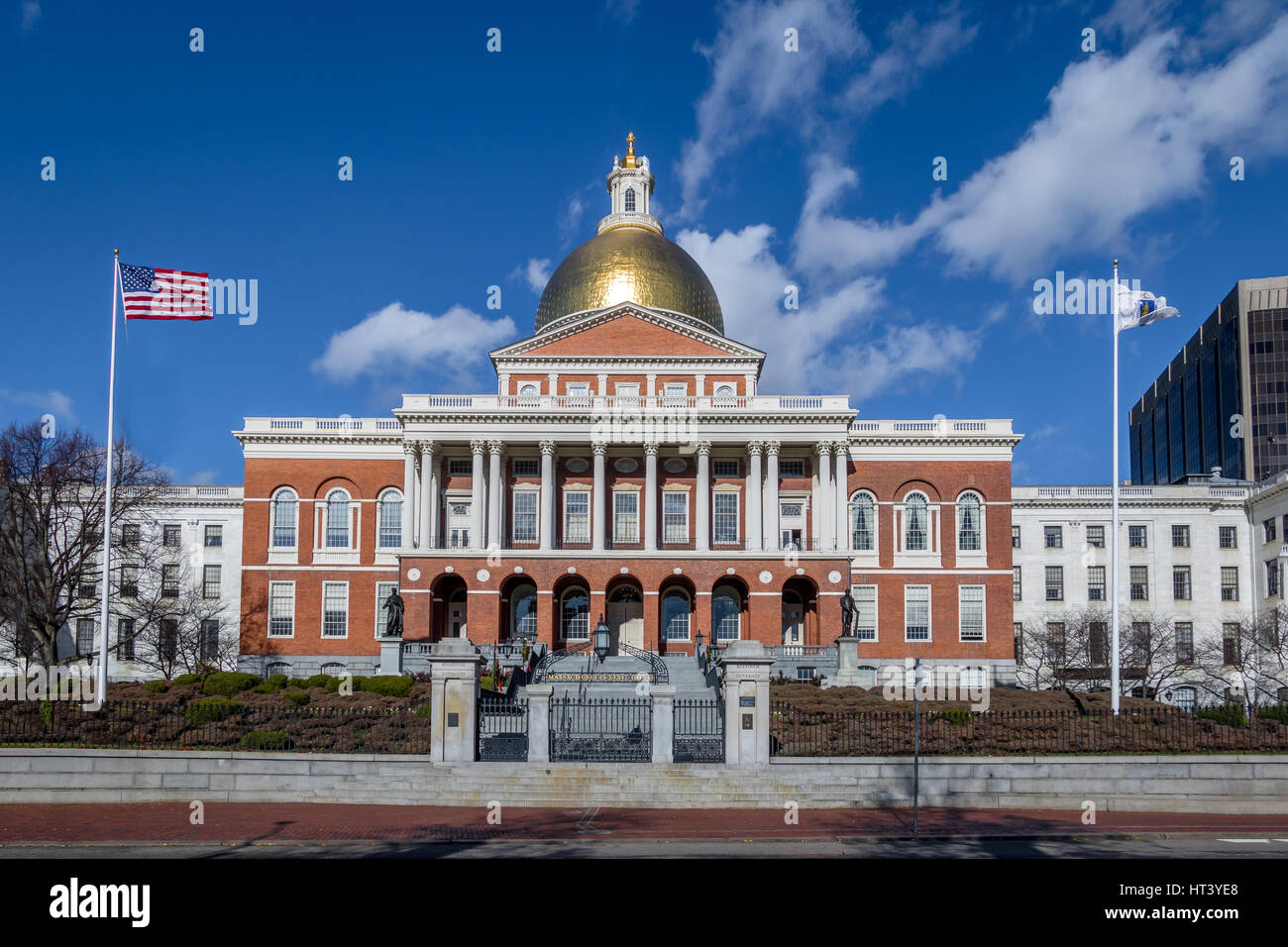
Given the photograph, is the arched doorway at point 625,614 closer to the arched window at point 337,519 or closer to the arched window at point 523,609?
the arched window at point 523,609

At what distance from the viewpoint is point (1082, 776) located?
2281cm

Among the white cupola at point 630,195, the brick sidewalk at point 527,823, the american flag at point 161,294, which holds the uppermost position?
the white cupola at point 630,195

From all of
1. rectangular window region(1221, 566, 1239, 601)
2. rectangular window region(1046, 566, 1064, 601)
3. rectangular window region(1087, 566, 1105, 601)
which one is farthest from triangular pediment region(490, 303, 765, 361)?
rectangular window region(1221, 566, 1239, 601)

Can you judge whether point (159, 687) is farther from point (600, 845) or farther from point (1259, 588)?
point (1259, 588)

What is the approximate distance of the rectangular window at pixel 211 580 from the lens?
65.4 metres

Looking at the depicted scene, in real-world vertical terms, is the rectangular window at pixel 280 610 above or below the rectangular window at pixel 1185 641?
above

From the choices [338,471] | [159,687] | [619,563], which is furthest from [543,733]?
[338,471]

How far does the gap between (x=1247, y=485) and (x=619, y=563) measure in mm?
41638

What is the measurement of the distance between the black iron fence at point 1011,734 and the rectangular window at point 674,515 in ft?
107

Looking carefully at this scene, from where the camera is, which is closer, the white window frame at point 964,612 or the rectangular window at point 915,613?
the white window frame at point 964,612

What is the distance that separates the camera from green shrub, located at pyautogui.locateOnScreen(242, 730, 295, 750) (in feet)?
79.7

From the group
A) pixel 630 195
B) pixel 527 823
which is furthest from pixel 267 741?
pixel 630 195

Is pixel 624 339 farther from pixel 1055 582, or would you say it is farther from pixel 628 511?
pixel 1055 582

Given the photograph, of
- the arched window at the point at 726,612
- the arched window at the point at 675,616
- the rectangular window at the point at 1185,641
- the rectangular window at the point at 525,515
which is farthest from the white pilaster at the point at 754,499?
the rectangular window at the point at 1185,641
